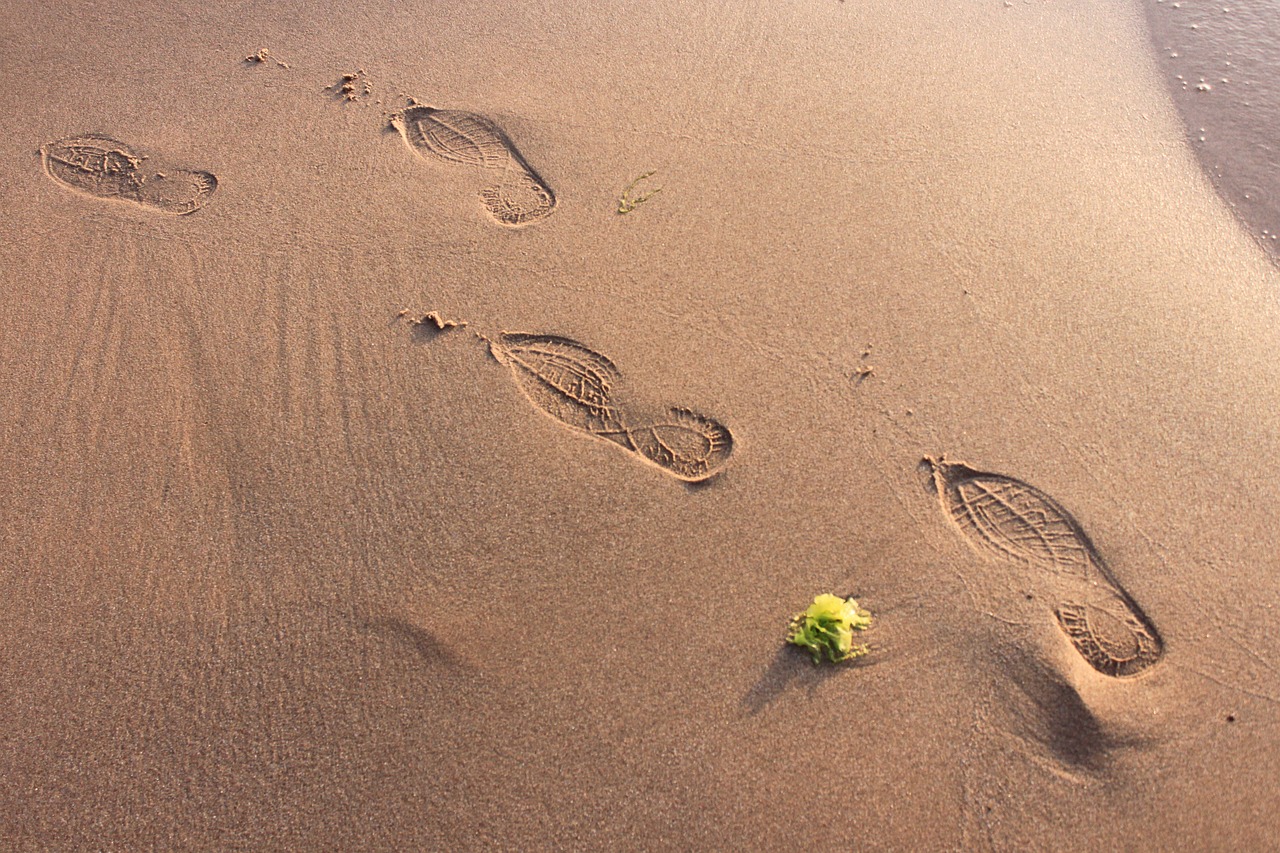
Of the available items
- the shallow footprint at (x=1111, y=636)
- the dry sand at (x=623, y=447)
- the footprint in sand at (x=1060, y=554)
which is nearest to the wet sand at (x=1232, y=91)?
the dry sand at (x=623, y=447)

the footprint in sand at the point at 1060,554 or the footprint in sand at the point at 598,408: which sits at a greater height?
the footprint in sand at the point at 1060,554

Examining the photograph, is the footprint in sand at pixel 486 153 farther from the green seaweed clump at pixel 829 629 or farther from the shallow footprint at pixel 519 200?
the green seaweed clump at pixel 829 629

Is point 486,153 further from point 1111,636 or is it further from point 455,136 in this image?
point 1111,636

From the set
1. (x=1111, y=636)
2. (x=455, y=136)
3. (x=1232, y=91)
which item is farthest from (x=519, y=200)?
(x=1232, y=91)

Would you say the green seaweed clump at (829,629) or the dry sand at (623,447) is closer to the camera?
the dry sand at (623,447)

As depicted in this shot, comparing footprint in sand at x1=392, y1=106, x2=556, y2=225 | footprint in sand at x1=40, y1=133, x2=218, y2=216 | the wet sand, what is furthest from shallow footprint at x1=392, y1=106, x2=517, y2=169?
the wet sand

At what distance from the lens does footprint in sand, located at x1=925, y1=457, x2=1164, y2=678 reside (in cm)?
198

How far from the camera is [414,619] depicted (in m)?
1.99

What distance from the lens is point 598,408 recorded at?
2.39 m

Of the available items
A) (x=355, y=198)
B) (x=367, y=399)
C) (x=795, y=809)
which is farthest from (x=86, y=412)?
(x=795, y=809)

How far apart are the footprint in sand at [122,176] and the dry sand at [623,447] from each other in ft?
0.07

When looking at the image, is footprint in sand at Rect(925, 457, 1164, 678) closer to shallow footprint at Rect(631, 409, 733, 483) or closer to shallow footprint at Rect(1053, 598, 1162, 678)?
shallow footprint at Rect(1053, 598, 1162, 678)

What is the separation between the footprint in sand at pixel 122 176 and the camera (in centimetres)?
291

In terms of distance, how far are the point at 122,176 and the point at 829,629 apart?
2980 millimetres
